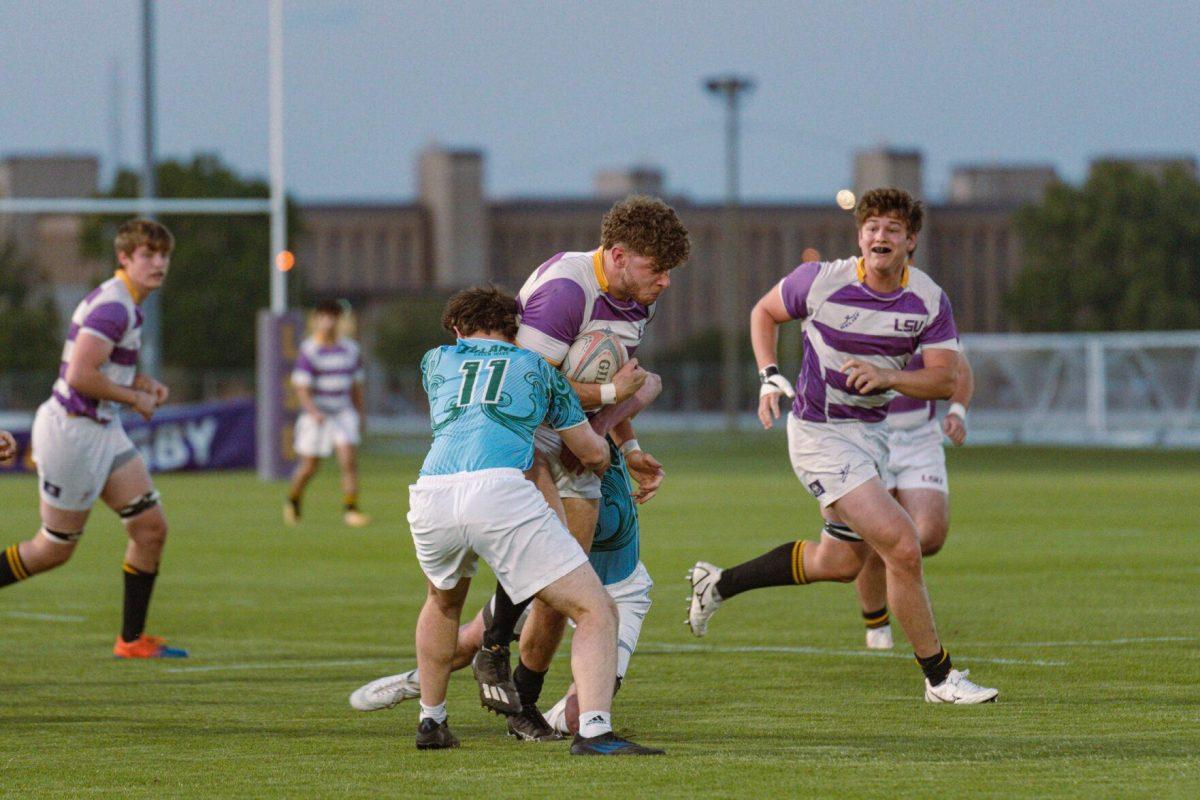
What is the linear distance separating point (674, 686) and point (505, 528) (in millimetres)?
A: 2229

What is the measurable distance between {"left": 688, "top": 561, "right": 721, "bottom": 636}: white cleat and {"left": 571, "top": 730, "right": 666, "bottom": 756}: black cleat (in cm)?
282

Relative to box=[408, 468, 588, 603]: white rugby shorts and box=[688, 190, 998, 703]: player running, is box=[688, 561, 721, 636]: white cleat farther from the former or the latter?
box=[408, 468, 588, 603]: white rugby shorts

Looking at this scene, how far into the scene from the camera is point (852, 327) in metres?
8.39

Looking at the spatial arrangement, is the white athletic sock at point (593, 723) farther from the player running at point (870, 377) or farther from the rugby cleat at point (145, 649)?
the rugby cleat at point (145, 649)

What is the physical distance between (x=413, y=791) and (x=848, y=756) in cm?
145

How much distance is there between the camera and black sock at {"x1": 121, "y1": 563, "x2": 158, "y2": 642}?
987 centimetres

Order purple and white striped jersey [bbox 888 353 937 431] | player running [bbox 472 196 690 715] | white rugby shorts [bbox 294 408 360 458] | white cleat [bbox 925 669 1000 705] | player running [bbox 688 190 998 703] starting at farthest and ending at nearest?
white rugby shorts [bbox 294 408 360 458] < purple and white striped jersey [bbox 888 353 937 431] < player running [bbox 688 190 998 703] < white cleat [bbox 925 669 1000 705] < player running [bbox 472 196 690 715]

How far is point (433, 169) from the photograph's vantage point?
85.1 m

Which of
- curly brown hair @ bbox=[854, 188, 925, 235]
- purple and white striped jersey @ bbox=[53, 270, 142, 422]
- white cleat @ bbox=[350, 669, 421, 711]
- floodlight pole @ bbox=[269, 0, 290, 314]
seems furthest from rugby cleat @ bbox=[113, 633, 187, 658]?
floodlight pole @ bbox=[269, 0, 290, 314]

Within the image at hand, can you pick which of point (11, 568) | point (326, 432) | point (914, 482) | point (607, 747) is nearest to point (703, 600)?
point (914, 482)

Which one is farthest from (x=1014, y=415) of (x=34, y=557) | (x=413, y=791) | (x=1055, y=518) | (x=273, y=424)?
(x=413, y=791)

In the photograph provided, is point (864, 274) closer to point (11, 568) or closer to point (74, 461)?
point (74, 461)

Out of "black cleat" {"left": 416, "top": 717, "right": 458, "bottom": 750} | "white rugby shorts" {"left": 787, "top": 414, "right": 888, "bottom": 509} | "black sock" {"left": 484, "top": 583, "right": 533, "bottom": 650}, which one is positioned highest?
"white rugby shorts" {"left": 787, "top": 414, "right": 888, "bottom": 509}

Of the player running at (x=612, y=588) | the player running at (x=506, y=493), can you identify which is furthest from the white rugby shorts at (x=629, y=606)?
the player running at (x=506, y=493)
